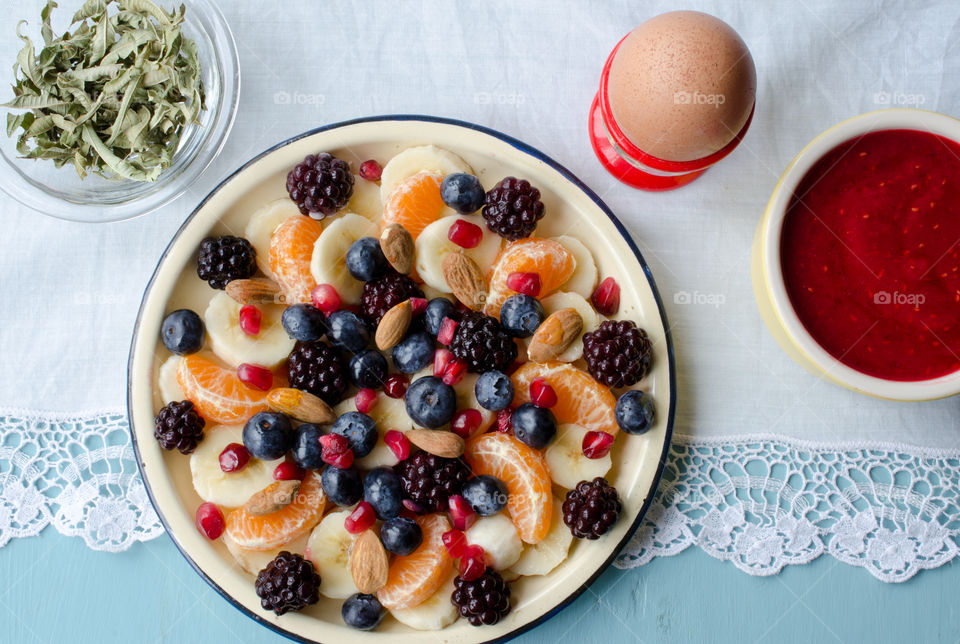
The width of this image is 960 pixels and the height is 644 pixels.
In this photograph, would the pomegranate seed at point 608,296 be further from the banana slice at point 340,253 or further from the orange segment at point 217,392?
the orange segment at point 217,392

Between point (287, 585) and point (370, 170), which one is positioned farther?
point (370, 170)

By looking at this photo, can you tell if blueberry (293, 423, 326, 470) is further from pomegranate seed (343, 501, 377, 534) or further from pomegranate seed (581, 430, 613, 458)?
pomegranate seed (581, 430, 613, 458)

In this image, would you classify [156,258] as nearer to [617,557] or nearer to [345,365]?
[345,365]

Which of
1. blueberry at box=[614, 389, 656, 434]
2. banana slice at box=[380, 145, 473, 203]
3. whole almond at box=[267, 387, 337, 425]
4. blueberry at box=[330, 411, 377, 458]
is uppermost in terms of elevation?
banana slice at box=[380, 145, 473, 203]

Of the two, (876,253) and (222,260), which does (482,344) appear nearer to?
(222,260)

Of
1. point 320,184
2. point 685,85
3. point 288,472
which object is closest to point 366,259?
point 320,184

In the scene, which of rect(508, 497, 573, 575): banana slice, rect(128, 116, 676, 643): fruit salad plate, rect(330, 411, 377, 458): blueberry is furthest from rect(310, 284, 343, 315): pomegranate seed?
rect(508, 497, 573, 575): banana slice
